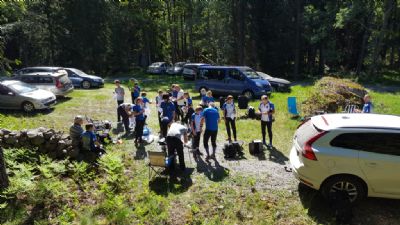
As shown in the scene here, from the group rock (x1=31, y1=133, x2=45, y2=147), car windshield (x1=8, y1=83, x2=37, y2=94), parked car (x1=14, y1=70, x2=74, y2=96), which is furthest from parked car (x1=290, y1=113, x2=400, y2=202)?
parked car (x1=14, y1=70, x2=74, y2=96)

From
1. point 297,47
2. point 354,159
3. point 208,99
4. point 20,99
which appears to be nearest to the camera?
point 354,159

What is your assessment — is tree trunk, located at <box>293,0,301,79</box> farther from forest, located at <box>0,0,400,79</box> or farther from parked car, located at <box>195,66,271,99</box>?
parked car, located at <box>195,66,271,99</box>

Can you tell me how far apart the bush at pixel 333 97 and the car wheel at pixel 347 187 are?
866 cm

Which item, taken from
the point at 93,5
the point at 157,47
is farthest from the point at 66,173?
the point at 157,47

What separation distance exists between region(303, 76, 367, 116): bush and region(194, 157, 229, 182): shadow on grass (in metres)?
7.40

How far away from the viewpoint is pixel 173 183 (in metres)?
8.58

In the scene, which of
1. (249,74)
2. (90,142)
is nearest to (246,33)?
(249,74)

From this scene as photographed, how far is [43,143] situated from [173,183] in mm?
3988

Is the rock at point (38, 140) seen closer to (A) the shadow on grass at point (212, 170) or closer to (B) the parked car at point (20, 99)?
(A) the shadow on grass at point (212, 170)

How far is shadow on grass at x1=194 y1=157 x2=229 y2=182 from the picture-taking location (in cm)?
891

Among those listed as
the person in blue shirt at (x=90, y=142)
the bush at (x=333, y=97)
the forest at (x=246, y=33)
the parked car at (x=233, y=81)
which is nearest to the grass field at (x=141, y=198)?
the person in blue shirt at (x=90, y=142)

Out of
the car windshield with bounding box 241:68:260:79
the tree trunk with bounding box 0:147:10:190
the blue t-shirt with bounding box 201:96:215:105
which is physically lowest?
the tree trunk with bounding box 0:147:10:190

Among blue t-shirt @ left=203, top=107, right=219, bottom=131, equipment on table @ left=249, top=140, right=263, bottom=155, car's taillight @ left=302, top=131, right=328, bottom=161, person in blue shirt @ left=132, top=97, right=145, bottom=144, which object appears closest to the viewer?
car's taillight @ left=302, top=131, right=328, bottom=161

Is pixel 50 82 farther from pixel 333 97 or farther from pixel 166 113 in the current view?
pixel 333 97
